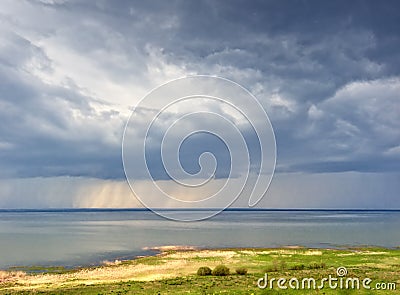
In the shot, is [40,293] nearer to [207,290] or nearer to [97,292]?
[97,292]

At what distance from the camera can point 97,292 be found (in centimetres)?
3350

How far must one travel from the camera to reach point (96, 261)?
6850 cm

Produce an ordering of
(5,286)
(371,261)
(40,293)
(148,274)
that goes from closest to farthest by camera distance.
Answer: (40,293)
(5,286)
(148,274)
(371,261)

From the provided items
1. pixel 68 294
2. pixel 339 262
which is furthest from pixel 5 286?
pixel 339 262

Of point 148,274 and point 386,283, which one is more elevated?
point 386,283

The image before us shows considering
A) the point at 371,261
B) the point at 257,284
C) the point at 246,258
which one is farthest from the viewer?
the point at 246,258

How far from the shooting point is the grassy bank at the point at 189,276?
32.9 metres

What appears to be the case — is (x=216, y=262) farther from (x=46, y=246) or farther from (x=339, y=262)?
(x=46, y=246)

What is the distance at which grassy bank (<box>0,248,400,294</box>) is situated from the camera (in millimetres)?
32875

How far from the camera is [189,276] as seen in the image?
43.7 metres

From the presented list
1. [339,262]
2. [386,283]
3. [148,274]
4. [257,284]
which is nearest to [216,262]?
[148,274]

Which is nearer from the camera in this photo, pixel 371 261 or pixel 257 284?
pixel 257 284

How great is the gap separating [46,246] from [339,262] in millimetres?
68714

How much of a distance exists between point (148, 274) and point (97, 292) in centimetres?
1618
